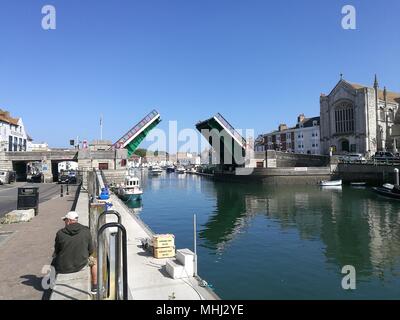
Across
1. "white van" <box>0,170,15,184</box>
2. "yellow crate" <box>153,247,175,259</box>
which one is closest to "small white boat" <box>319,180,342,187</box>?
"yellow crate" <box>153,247,175,259</box>

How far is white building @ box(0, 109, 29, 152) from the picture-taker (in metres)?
64.2

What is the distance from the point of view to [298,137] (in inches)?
3693

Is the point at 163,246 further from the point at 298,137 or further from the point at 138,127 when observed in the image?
the point at 298,137

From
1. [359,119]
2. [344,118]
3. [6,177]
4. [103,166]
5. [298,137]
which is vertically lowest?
[6,177]

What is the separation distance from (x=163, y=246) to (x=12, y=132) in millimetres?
70135

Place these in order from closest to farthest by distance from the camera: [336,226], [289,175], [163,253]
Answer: [163,253], [336,226], [289,175]

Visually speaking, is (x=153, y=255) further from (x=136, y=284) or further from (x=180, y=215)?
(x=180, y=215)

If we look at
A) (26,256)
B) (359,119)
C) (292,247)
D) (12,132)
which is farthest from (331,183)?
(12,132)

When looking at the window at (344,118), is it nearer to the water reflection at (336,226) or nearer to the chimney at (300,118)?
the chimney at (300,118)

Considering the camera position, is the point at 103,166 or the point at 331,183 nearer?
the point at 103,166

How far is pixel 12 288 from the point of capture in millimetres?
7559

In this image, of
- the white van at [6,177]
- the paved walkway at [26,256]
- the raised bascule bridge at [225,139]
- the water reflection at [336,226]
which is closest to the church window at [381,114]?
the raised bascule bridge at [225,139]

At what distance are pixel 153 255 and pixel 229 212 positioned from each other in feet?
59.4

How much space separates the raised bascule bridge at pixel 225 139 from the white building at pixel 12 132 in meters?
37.4
